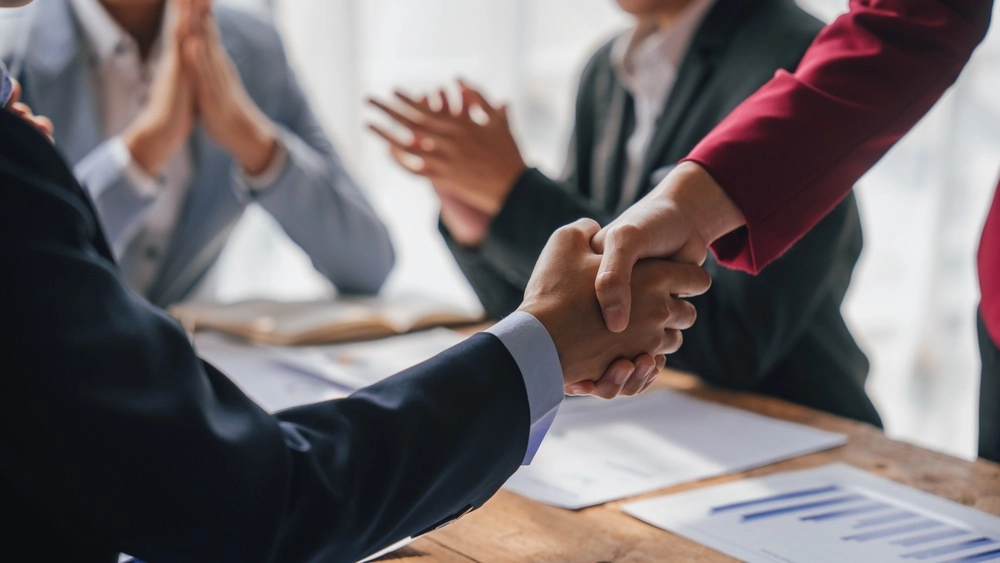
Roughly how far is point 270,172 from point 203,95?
17 centimetres

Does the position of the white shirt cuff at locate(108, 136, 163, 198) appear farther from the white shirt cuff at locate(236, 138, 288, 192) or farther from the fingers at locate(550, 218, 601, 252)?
the fingers at locate(550, 218, 601, 252)

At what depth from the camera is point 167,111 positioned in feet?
5.22

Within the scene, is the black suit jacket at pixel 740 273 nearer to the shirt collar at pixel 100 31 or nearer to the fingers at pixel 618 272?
the fingers at pixel 618 272

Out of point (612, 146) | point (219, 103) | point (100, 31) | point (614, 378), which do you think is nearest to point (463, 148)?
point (612, 146)

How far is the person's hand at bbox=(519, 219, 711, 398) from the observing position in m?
0.80

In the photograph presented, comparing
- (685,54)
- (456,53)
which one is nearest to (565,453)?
(685,54)

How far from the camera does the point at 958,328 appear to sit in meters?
2.47

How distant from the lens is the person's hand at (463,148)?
135 centimetres

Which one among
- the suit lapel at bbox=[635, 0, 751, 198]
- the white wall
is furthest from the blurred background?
the suit lapel at bbox=[635, 0, 751, 198]

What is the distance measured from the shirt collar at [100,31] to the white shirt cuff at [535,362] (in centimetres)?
123

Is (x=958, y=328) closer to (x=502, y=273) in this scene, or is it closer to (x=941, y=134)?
(x=941, y=134)

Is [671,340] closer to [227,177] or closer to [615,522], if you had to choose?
[615,522]

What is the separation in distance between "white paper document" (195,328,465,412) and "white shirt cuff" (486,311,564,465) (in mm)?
382

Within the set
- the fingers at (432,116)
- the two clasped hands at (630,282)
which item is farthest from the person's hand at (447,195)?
the two clasped hands at (630,282)
